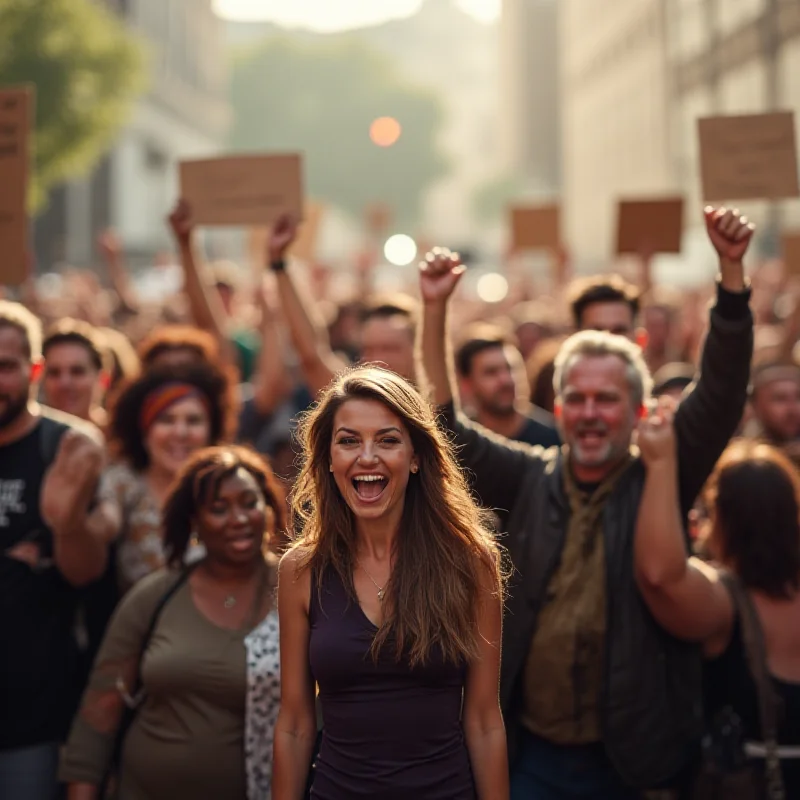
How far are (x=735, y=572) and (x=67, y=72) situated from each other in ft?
80.5

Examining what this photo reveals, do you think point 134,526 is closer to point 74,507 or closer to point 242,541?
point 74,507

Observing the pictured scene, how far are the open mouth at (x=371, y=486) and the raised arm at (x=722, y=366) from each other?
112 centimetres

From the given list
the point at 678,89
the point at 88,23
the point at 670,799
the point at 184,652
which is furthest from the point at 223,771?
the point at 678,89

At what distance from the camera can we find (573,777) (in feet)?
12.7

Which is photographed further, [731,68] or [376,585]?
[731,68]

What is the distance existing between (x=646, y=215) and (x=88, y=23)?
850 inches

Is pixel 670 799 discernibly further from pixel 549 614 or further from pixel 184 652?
pixel 184 652

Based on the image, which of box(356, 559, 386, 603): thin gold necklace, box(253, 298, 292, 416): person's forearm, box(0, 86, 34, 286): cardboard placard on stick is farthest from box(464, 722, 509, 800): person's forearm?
box(253, 298, 292, 416): person's forearm

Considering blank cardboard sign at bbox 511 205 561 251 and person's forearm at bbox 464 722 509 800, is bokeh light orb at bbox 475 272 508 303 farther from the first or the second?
person's forearm at bbox 464 722 509 800

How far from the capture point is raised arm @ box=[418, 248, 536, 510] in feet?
13.6

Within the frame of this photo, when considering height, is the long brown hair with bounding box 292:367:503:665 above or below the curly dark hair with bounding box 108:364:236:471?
below

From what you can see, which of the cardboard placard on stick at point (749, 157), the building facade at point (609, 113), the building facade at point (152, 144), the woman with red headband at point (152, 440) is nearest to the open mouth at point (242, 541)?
the woman with red headband at point (152, 440)

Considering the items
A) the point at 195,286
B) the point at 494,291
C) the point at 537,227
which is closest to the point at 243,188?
the point at 195,286

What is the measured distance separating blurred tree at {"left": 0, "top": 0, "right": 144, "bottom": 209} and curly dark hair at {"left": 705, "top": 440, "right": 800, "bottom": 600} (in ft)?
73.8
